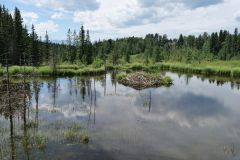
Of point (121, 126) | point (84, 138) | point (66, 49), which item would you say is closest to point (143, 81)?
point (121, 126)

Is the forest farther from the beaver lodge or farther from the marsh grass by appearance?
the beaver lodge

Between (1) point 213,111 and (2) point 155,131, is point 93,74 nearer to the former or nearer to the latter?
(1) point 213,111

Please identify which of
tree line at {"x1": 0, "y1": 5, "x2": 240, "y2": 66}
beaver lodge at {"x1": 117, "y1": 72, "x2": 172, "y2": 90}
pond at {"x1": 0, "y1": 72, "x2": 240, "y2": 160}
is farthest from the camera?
tree line at {"x1": 0, "y1": 5, "x2": 240, "y2": 66}

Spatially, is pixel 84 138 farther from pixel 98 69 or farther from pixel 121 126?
pixel 98 69

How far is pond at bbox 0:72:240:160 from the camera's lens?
2281 centimetres

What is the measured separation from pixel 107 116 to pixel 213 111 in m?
14.7

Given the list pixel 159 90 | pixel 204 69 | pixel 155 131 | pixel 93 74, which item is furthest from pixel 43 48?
pixel 155 131

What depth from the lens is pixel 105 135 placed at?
27.2 metres

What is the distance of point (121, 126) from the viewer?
1208 inches

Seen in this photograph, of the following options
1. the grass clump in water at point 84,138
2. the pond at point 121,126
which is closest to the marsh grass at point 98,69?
the pond at point 121,126

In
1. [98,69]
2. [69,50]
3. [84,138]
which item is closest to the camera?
[84,138]

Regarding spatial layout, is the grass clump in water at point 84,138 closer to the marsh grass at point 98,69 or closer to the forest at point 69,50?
the forest at point 69,50

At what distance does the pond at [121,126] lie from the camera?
2281cm

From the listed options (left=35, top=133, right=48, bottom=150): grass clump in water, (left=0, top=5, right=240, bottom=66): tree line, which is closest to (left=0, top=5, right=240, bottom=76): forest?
(left=0, top=5, right=240, bottom=66): tree line
